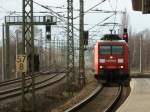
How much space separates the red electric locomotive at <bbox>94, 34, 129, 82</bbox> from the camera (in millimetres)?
39781

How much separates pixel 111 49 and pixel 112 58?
662 mm

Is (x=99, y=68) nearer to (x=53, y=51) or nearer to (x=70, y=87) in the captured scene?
(x=70, y=87)

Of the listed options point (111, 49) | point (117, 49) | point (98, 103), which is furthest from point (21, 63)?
point (117, 49)

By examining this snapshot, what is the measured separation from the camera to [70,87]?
116 ft

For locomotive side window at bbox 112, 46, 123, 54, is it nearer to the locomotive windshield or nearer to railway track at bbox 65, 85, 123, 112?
the locomotive windshield

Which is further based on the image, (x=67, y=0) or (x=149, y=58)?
(x=149, y=58)

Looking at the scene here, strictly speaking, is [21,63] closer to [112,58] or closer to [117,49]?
[112,58]

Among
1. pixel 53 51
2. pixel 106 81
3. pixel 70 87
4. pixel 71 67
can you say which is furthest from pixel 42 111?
pixel 53 51

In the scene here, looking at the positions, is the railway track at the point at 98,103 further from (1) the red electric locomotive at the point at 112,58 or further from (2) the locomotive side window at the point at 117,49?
(2) the locomotive side window at the point at 117,49

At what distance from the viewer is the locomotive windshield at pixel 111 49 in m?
39.8

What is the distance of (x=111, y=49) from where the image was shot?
39.9m

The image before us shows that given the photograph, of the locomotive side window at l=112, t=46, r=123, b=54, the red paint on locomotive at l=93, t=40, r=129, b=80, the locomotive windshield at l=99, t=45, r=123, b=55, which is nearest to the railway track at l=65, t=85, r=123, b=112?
the red paint on locomotive at l=93, t=40, r=129, b=80

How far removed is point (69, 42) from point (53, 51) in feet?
207

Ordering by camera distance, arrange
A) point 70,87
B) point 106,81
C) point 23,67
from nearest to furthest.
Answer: point 23,67
point 70,87
point 106,81
